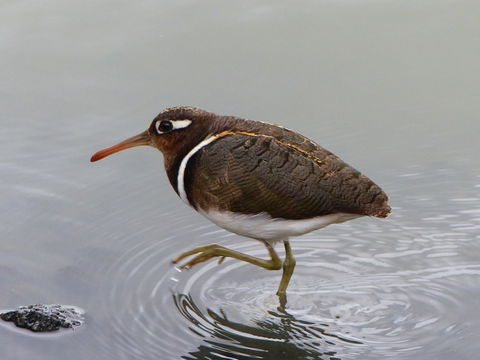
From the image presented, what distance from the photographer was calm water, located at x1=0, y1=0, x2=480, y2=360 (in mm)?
6004

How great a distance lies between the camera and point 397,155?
7.72 m

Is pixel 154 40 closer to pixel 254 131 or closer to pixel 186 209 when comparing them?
pixel 186 209

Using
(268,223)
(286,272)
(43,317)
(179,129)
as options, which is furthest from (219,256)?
(43,317)

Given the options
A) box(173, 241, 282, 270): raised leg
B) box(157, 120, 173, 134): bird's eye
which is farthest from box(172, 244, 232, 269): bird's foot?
box(157, 120, 173, 134): bird's eye

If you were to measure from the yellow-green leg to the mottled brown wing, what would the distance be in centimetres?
50

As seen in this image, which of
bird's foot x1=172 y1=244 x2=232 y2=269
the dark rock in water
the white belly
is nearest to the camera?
the dark rock in water

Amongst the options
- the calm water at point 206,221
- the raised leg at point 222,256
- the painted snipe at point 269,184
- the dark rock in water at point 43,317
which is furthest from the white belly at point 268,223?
the dark rock in water at point 43,317

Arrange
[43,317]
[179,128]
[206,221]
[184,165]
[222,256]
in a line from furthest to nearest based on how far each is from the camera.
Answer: [206,221] → [222,256] → [179,128] → [184,165] → [43,317]

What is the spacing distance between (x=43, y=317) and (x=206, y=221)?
1.64 metres

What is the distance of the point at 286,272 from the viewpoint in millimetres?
6480

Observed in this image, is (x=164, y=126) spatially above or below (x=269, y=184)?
above

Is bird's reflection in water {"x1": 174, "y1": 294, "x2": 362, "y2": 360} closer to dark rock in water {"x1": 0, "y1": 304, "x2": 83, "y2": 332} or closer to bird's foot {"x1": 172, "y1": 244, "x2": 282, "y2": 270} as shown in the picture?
bird's foot {"x1": 172, "y1": 244, "x2": 282, "y2": 270}

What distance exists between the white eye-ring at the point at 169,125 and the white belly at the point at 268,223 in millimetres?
562

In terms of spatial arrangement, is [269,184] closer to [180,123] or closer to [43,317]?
[180,123]
